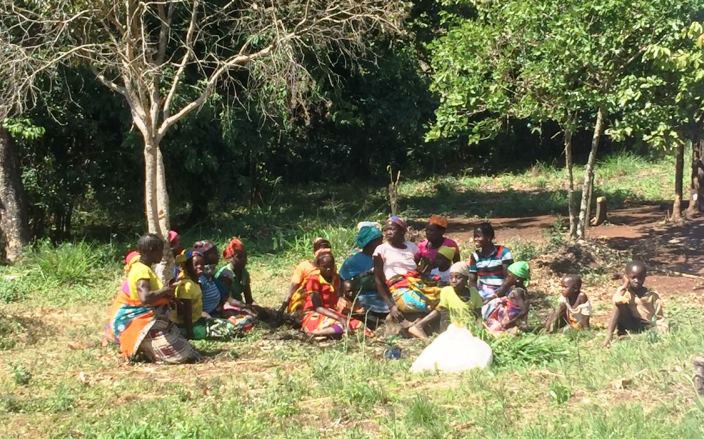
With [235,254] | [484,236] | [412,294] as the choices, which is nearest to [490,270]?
[484,236]

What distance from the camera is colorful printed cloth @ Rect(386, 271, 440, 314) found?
8.09 metres

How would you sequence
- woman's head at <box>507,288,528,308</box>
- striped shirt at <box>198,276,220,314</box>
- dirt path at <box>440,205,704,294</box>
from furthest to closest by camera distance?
dirt path at <box>440,205,704,294</box>, striped shirt at <box>198,276,220,314</box>, woman's head at <box>507,288,528,308</box>

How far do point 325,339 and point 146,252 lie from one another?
70.9 inches

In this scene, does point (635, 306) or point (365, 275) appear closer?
point (635, 306)

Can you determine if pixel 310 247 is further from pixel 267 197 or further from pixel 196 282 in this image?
pixel 267 197

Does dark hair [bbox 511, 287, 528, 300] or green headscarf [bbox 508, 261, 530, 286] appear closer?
dark hair [bbox 511, 287, 528, 300]

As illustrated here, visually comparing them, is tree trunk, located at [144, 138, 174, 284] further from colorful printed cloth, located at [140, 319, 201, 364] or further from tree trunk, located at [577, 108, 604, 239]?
tree trunk, located at [577, 108, 604, 239]

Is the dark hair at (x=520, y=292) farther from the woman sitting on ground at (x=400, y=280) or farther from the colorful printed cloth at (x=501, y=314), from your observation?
the woman sitting on ground at (x=400, y=280)

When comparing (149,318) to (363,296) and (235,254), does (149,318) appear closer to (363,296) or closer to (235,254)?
(235,254)

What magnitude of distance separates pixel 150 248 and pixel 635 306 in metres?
4.00

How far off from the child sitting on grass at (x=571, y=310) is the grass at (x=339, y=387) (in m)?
0.21

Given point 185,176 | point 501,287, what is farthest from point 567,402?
point 185,176

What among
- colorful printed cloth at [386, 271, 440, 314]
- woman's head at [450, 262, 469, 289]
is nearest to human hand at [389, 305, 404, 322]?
colorful printed cloth at [386, 271, 440, 314]

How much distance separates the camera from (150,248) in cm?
716
